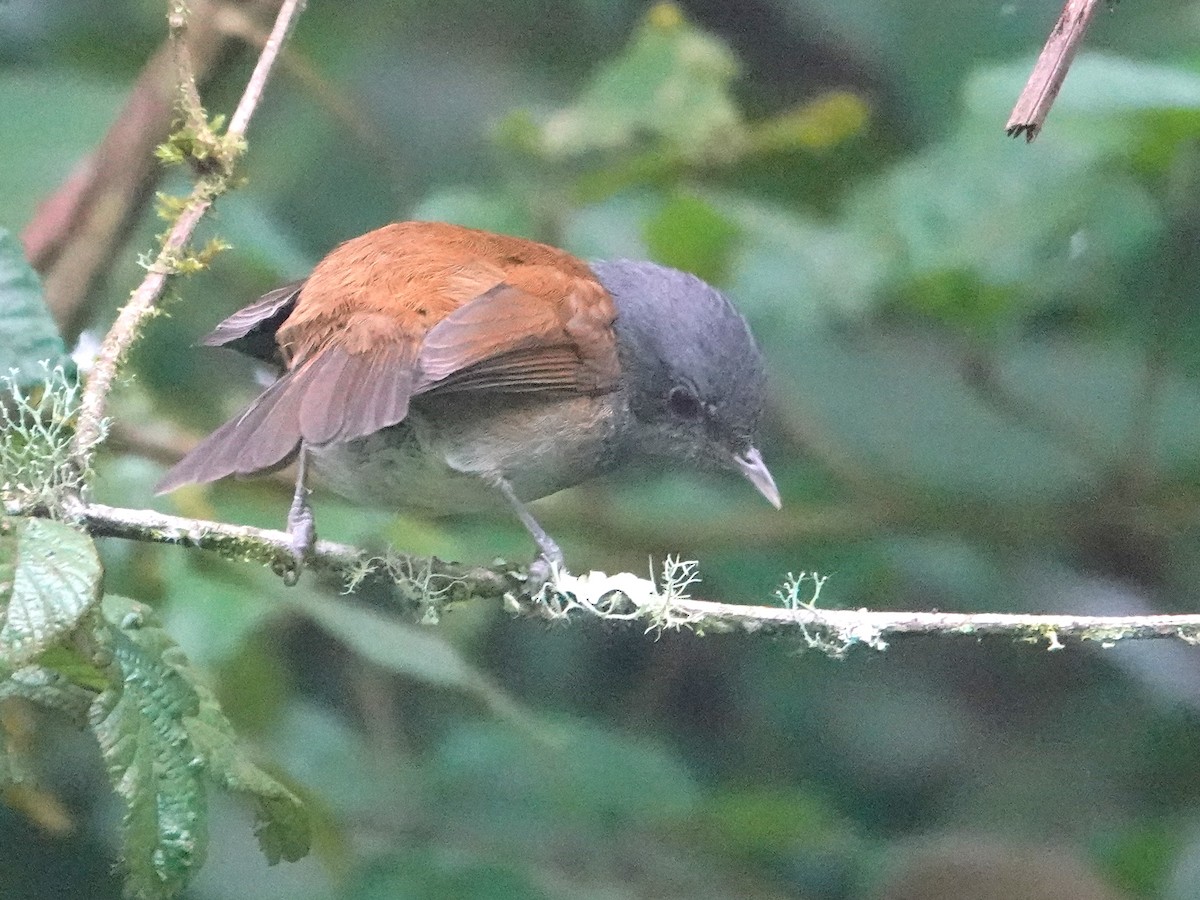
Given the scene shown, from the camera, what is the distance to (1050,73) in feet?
3.97

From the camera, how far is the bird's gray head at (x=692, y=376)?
2.19m

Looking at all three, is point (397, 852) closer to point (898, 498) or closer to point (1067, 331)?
point (898, 498)

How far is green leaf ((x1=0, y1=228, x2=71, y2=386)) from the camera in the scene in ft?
4.95

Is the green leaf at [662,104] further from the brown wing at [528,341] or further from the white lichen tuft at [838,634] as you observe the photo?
the white lichen tuft at [838,634]

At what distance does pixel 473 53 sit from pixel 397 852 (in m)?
2.12

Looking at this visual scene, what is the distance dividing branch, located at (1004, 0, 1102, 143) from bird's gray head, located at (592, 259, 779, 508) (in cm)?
97

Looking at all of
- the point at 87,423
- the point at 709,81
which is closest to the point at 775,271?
the point at 709,81

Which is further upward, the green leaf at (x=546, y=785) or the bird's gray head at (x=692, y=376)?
the bird's gray head at (x=692, y=376)

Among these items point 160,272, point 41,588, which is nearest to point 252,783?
point 41,588

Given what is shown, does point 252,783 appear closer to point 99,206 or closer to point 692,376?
point 692,376

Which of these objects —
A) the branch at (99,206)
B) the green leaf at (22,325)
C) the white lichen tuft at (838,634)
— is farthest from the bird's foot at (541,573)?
the branch at (99,206)

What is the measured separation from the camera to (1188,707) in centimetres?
292

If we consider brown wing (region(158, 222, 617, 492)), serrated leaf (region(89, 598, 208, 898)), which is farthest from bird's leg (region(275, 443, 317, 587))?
serrated leaf (region(89, 598, 208, 898))

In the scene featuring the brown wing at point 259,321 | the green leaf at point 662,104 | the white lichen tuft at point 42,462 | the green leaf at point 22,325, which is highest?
the green leaf at point 662,104
